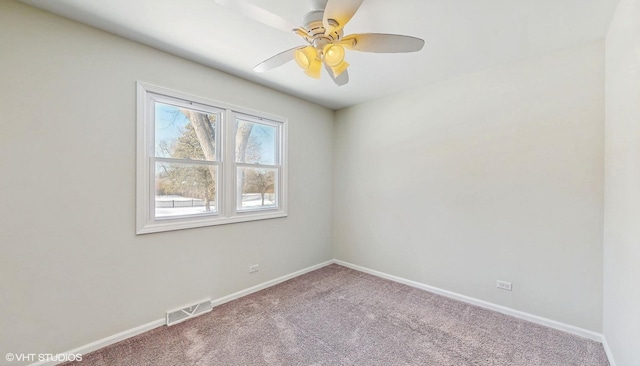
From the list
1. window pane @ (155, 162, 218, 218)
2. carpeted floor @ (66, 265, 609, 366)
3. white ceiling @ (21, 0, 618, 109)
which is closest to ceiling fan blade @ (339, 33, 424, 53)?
white ceiling @ (21, 0, 618, 109)

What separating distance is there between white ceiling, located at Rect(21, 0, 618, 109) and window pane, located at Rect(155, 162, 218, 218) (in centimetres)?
110

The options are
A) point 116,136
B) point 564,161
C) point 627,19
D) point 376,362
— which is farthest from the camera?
point 564,161

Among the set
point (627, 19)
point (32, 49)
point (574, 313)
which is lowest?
point (574, 313)

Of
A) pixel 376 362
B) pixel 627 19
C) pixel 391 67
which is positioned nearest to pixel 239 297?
pixel 376 362

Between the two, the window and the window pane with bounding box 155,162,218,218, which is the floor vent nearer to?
the window

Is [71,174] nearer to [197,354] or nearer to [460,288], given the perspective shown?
[197,354]

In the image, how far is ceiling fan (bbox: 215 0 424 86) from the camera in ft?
4.51

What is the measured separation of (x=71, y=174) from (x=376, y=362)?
2665 mm

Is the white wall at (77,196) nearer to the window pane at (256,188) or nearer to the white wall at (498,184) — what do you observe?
the window pane at (256,188)

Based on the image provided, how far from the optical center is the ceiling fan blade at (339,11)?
1288 mm

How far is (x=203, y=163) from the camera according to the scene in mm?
2629

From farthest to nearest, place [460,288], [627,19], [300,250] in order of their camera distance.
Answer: [300,250], [460,288], [627,19]

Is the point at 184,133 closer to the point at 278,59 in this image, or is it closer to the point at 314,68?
the point at 278,59

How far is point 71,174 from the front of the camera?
6.09 ft
